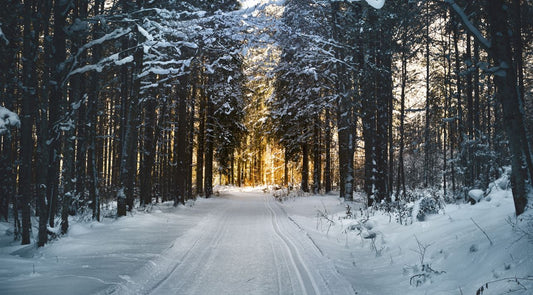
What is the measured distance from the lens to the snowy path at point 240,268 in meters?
4.98

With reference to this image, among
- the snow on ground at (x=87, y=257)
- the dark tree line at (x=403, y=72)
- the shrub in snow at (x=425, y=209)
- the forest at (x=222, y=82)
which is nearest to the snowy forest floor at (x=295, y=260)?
the snow on ground at (x=87, y=257)

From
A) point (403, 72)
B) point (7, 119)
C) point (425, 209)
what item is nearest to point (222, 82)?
point (403, 72)

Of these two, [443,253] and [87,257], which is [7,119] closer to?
[87,257]

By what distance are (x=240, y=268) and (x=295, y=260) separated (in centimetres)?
120

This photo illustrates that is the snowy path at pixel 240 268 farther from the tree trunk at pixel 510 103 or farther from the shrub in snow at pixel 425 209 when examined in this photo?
the tree trunk at pixel 510 103

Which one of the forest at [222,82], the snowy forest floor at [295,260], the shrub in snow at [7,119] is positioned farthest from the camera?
the forest at [222,82]

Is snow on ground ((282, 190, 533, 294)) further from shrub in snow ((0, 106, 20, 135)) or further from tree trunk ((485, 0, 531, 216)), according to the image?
shrub in snow ((0, 106, 20, 135))

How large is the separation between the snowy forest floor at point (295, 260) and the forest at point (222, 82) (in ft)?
3.59

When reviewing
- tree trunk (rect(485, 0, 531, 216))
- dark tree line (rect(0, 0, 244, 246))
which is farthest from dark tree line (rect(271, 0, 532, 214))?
dark tree line (rect(0, 0, 244, 246))

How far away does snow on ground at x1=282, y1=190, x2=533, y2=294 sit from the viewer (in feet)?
13.7

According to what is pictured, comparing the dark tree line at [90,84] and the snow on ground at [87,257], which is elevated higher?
the dark tree line at [90,84]

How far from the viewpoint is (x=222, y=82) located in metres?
20.7

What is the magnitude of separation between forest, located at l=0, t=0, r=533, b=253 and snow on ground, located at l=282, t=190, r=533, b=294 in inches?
37.8

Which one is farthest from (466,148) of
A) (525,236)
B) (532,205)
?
Answer: (525,236)
